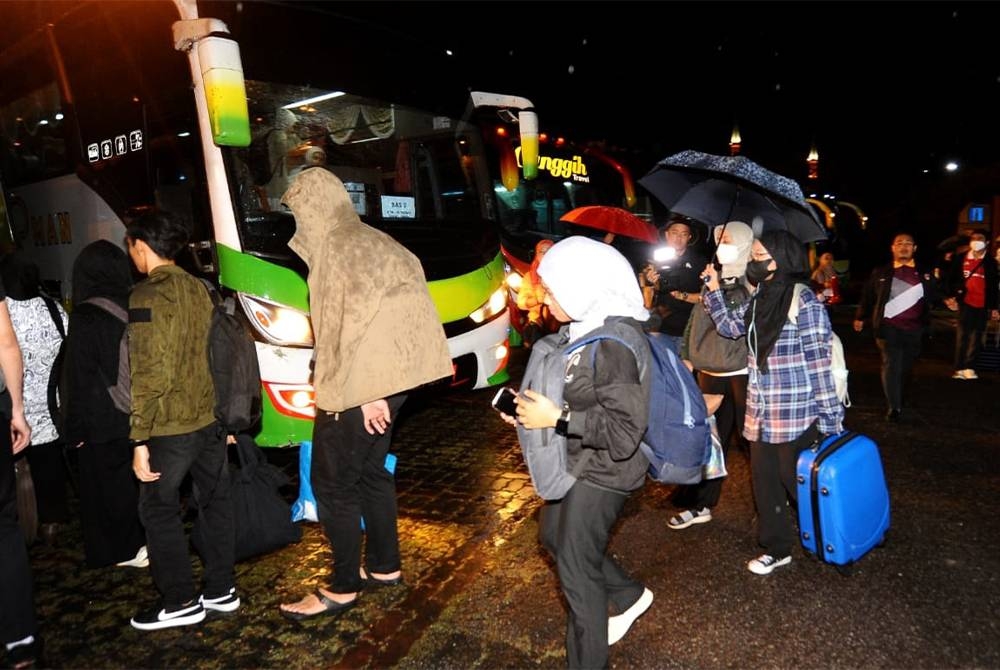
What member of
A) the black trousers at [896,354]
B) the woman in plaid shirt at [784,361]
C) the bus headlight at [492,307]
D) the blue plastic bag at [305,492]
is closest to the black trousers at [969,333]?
the black trousers at [896,354]

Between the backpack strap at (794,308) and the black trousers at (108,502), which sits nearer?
the backpack strap at (794,308)

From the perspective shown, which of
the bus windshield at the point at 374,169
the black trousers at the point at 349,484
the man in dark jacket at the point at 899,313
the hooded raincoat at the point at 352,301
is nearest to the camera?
the hooded raincoat at the point at 352,301

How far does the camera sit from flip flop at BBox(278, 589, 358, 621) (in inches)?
133

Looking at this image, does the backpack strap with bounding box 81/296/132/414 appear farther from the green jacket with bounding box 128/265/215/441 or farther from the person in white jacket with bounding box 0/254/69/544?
the person in white jacket with bounding box 0/254/69/544

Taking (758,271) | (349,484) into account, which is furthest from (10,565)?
(758,271)

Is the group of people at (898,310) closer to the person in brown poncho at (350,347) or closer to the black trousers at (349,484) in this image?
the person in brown poncho at (350,347)

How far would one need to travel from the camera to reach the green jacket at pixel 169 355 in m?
3.02

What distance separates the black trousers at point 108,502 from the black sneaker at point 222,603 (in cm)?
87

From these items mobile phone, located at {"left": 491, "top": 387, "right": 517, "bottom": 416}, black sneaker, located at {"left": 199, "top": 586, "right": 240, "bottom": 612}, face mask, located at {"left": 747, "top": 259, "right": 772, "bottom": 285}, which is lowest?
black sneaker, located at {"left": 199, "top": 586, "right": 240, "bottom": 612}

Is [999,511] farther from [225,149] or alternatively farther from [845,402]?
[225,149]

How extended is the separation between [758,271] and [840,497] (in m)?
1.18

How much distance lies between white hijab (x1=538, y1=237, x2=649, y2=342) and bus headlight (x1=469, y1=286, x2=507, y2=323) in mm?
3347

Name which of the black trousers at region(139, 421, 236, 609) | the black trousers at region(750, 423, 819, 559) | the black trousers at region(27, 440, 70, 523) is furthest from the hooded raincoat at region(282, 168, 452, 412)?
the black trousers at region(27, 440, 70, 523)

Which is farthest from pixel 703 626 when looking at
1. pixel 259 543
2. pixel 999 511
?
pixel 999 511
